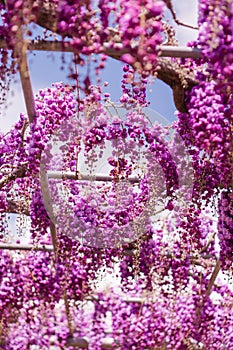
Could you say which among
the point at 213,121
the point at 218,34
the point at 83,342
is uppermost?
the point at 218,34

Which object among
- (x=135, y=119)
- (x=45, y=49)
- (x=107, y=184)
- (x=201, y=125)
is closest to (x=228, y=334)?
(x=107, y=184)

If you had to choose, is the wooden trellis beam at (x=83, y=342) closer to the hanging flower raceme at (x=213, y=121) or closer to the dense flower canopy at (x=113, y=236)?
the dense flower canopy at (x=113, y=236)

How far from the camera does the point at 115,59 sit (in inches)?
146

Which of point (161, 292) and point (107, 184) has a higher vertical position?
point (107, 184)

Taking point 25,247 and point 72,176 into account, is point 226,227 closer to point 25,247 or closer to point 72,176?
point 72,176

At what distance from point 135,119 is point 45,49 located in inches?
89.2

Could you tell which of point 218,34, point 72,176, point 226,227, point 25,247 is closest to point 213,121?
point 218,34

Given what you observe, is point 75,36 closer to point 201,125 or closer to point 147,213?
point 201,125

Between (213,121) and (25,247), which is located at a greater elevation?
(213,121)

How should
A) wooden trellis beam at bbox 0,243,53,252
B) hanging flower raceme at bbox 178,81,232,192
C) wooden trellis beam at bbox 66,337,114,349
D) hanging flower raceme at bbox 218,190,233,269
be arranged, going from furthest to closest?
wooden trellis beam at bbox 0,243,53,252, wooden trellis beam at bbox 66,337,114,349, hanging flower raceme at bbox 218,190,233,269, hanging flower raceme at bbox 178,81,232,192

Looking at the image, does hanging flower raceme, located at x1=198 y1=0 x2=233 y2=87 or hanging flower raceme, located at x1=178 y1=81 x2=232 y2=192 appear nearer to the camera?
hanging flower raceme, located at x1=198 y1=0 x2=233 y2=87

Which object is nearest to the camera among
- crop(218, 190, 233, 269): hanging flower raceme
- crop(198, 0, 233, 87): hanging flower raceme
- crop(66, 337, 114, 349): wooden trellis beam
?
crop(198, 0, 233, 87): hanging flower raceme

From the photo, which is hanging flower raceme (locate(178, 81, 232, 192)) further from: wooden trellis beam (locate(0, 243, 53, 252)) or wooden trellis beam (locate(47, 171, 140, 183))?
wooden trellis beam (locate(0, 243, 53, 252))

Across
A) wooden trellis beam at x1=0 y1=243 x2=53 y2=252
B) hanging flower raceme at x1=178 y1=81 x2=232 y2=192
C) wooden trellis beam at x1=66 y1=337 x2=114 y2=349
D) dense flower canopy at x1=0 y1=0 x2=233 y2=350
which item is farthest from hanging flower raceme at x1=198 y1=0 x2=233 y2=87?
wooden trellis beam at x1=66 y1=337 x2=114 y2=349
